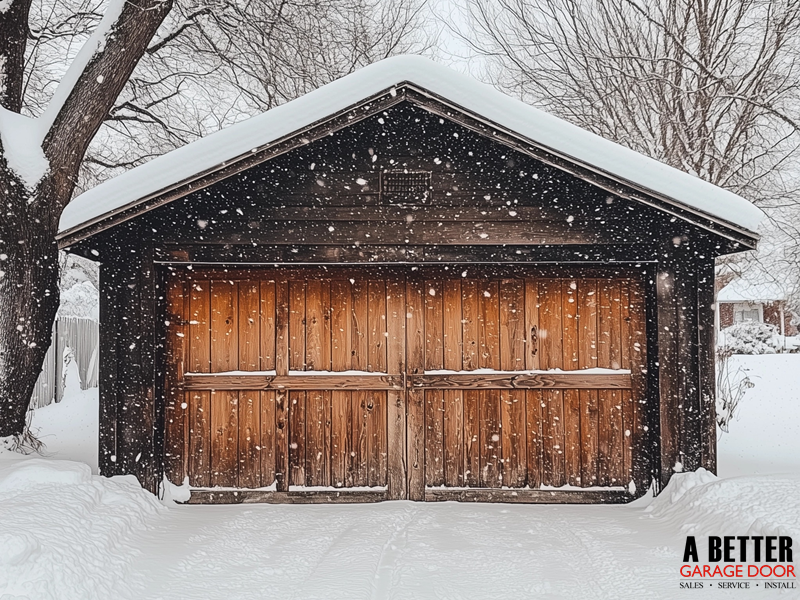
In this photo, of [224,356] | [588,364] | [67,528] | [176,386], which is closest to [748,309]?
[588,364]

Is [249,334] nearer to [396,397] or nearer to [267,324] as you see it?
[267,324]

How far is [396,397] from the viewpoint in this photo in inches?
243

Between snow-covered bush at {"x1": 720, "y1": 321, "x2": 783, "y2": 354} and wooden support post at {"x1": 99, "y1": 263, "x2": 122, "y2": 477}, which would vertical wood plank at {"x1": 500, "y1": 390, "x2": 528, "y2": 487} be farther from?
snow-covered bush at {"x1": 720, "y1": 321, "x2": 783, "y2": 354}

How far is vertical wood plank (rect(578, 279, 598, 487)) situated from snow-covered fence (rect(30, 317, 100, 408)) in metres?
8.28

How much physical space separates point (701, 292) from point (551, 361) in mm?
1586

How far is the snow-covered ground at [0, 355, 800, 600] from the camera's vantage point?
398cm

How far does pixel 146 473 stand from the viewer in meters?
5.88

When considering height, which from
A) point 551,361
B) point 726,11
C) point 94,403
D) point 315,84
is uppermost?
point 726,11

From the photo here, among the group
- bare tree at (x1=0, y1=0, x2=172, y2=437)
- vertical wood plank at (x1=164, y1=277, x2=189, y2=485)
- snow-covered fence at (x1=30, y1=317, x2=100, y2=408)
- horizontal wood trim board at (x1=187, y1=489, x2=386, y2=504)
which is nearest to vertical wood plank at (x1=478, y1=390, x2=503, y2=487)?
horizontal wood trim board at (x1=187, y1=489, x2=386, y2=504)

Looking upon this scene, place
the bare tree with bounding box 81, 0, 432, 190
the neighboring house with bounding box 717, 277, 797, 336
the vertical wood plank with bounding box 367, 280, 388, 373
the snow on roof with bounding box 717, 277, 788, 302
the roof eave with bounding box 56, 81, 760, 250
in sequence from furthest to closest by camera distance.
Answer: the neighboring house with bounding box 717, 277, 797, 336, the snow on roof with bounding box 717, 277, 788, 302, the bare tree with bounding box 81, 0, 432, 190, the vertical wood plank with bounding box 367, 280, 388, 373, the roof eave with bounding box 56, 81, 760, 250

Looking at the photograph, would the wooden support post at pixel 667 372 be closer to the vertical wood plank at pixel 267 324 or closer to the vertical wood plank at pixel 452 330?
the vertical wood plank at pixel 452 330

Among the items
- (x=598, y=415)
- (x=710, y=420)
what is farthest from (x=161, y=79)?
(x=710, y=420)

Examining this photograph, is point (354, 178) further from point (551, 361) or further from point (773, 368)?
point (773, 368)

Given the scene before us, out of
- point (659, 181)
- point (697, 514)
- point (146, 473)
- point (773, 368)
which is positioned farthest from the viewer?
point (773, 368)
